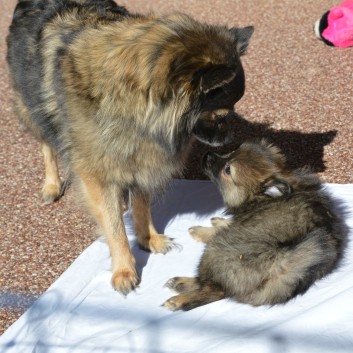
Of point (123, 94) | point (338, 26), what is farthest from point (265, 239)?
point (338, 26)

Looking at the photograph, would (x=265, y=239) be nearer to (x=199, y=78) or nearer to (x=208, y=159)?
(x=208, y=159)

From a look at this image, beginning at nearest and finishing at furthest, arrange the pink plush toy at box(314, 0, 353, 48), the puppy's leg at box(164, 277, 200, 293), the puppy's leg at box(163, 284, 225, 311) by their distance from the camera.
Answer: the puppy's leg at box(163, 284, 225, 311), the puppy's leg at box(164, 277, 200, 293), the pink plush toy at box(314, 0, 353, 48)

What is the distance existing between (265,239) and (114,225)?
0.90 metres

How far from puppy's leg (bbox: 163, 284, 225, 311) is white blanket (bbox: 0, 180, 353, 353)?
0.11 ft

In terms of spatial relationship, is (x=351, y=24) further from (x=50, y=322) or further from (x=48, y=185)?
(x=50, y=322)

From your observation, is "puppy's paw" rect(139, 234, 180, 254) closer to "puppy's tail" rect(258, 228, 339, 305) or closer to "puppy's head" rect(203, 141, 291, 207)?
"puppy's head" rect(203, 141, 291, 207)

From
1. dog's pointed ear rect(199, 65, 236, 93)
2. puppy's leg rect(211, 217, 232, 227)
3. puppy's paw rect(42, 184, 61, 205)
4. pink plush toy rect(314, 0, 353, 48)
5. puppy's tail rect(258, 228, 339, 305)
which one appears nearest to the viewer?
dog's pointed ear rect(199, 65, 236, 93)

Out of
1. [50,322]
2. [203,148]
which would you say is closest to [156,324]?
[50,322]

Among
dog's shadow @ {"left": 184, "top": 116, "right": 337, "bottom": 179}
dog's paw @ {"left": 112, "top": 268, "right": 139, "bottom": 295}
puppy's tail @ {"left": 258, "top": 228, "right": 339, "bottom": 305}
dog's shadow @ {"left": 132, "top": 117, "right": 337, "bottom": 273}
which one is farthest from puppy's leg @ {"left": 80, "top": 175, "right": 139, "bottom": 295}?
dog's shadow @ {"left": 184, "top": 116, "right": 337, "bottom": 179}

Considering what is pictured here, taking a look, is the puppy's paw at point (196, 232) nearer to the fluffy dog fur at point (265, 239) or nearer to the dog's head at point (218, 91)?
the fluffy dog fur at point (265, 239)

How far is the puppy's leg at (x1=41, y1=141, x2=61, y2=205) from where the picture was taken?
4.53m

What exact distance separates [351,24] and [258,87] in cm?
128

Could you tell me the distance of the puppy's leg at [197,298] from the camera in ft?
10.6

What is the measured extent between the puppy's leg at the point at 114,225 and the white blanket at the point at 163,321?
0.08 meters
